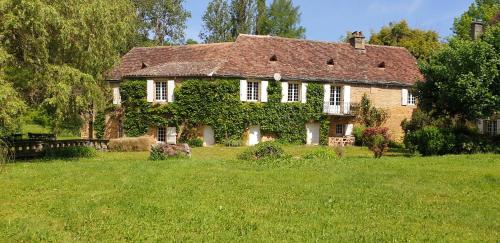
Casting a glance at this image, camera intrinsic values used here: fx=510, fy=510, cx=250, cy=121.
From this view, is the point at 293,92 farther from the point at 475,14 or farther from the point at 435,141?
the point at 475,14

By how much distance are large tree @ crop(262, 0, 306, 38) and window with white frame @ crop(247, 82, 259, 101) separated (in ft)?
74.4

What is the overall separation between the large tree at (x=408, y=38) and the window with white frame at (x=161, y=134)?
23.7 meters

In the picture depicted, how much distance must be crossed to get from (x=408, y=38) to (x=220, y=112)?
73.8ft

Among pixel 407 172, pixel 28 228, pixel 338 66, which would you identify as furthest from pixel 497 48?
pixel 28 228

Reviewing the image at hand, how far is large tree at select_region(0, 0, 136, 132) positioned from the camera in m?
18.2

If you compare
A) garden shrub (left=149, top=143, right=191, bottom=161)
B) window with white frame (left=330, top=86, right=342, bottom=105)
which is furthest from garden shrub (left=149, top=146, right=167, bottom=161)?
window with white frame (left=330, top=86, right=342, bottom=105)

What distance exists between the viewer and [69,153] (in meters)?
23.4

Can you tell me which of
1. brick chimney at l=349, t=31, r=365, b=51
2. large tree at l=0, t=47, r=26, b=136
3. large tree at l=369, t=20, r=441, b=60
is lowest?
large tree at l=0, t=47, r=26, b=136

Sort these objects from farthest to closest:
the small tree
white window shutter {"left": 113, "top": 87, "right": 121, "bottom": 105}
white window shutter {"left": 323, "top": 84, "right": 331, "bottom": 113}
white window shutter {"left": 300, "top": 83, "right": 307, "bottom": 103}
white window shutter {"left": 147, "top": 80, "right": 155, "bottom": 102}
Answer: white window shutter {"left": 113, "top": 87, "right": 121, "bottom": 105} < the small tree < white window shutter {"left": 323, "top": 84, "right": 331, "bottom": 113} < white window shutter {"left": 300, "top": 83, "right": 307, "bottom": 103} < white window shutter {"left": 147, "top": 80, "right": 155, "bottom": 102}

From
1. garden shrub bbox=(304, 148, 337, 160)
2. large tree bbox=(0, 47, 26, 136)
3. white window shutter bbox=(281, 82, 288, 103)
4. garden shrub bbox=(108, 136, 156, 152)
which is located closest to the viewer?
large tree bbox=(0, 47, 26, 136)

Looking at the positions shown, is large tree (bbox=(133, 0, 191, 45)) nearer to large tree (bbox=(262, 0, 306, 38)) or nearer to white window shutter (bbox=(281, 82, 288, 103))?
large tree (bbox=(262, 0, 306, 38))

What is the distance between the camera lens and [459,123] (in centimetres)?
2572

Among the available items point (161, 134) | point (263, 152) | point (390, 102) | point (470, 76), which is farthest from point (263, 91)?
point (470, 76)

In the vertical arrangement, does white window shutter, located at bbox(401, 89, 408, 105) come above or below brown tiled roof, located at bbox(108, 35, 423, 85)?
below
